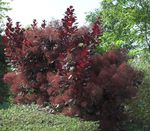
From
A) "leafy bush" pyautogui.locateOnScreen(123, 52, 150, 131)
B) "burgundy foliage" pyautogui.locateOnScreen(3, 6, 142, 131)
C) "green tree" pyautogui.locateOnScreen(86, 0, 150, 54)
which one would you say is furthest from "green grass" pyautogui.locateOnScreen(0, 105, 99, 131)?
"green tree" pyautogui.locateOnScreen(86, 0, 150, 54)

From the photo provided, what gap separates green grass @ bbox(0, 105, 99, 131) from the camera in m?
6.61

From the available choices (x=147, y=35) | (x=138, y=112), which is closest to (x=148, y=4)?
(x=147, y=35)

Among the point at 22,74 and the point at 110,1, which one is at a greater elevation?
the point at 110,1

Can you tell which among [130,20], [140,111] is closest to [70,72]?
[140,111]

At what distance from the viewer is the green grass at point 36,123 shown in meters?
6.61

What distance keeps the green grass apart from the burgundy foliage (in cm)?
146

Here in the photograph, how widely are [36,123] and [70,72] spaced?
217 centimetres

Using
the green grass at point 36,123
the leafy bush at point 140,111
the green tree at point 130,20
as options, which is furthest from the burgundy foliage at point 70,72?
the green tree at point 130,20

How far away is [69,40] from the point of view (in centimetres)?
961

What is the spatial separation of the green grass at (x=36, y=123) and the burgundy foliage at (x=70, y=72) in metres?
1.46

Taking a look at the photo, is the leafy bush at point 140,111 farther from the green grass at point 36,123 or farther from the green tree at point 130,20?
the green tree at point 130,20

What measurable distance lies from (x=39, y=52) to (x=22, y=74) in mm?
585

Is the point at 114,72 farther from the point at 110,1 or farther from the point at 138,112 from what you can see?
the point at 110,1

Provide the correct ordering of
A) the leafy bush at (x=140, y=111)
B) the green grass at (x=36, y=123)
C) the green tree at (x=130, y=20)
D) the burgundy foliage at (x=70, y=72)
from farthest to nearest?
the green tree at (x=130, y=20) < the leafy bush at (x=140, y=111) < the burgundy foliage at (x=70, y=72) < the green grass at (x=36, y=123)
